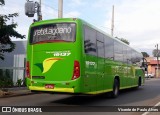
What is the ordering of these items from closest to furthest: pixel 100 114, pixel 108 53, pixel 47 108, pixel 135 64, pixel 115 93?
pixel 100 114 → pixel 47 108 → pixel 108 53 → pixel 115 93 → pixel 135 64

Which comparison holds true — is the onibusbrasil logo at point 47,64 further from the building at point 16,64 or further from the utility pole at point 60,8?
the utility pole at point 60,8

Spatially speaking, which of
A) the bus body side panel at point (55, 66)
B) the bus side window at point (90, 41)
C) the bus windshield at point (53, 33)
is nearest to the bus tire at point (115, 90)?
the bus side window at point (90, 41)

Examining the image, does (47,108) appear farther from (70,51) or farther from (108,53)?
(108,53)

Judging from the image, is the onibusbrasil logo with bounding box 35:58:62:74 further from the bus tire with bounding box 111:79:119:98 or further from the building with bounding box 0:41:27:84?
the building with bounding box 0:41:27:84

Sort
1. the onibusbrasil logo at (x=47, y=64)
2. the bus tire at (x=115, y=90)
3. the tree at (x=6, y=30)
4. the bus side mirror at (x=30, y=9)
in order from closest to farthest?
the onibusbrasil logo at (x=47, y=64), the bus tire at (x=115, y=90), the tree at (x=6, y=30), the bus side mirror at (x=30, y=9)

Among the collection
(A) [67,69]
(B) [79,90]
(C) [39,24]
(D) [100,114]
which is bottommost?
(D) [100,114]

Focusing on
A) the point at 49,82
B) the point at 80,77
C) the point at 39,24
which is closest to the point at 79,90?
the point at 80,77

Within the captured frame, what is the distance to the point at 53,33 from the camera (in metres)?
13.0

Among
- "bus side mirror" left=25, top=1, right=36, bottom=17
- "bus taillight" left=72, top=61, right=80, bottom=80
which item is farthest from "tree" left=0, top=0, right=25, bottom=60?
"bus taillight" left=72, top=61, right=80, bottom=80

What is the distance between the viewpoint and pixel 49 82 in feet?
41.8

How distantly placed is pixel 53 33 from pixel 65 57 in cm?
118

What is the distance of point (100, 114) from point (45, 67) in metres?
3.24

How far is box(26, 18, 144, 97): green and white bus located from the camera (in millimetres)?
12414

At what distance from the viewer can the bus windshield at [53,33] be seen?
12.7m
